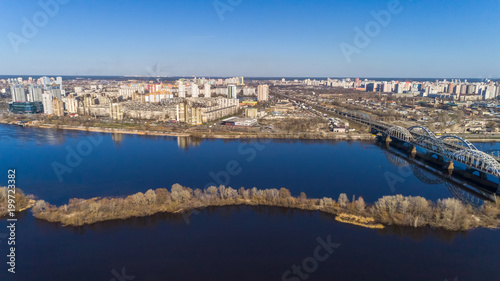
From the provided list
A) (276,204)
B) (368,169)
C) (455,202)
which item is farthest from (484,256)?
(368,169)

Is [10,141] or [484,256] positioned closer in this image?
[484,256]

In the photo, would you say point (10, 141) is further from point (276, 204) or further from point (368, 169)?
point (368, 169)

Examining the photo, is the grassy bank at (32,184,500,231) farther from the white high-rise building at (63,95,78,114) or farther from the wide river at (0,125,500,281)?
the white high-rise building at (63,95,78,114)

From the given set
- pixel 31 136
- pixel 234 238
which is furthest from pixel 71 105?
pixel 234 238

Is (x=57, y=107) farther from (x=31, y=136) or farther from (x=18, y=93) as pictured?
(x=31, y=136)

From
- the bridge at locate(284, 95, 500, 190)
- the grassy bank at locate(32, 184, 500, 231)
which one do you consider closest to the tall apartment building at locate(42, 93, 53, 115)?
the grassy bank at locate(32, 184, 500, 231)
